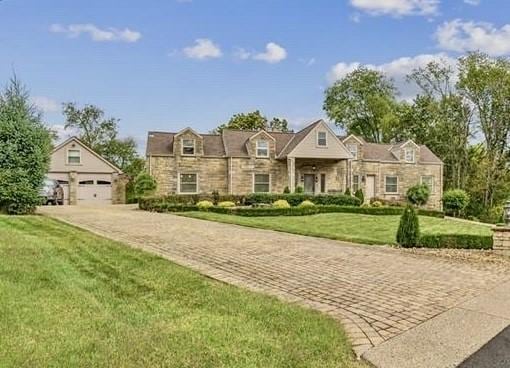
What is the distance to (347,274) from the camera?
6.86m

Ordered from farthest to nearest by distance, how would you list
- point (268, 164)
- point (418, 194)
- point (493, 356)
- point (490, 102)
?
point (490, 102) → point (418, 194) → point (268, 164) → point (493, 356)

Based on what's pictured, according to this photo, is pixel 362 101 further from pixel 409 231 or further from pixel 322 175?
pixel 409 231

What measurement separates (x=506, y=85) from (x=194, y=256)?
3397cm

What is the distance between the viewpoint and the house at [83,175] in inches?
1219

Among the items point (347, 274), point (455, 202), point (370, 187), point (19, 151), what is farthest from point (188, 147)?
point (347, 274)

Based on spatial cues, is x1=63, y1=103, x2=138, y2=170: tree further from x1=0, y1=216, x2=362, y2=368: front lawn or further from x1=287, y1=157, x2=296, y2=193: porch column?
x1=0, y1=216, x2=362, y2=368: front lawn

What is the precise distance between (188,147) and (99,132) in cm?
1945

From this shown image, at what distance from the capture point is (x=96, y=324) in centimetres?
396

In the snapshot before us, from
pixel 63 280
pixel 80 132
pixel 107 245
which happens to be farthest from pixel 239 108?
pixel 63 280

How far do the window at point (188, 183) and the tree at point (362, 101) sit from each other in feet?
84.9

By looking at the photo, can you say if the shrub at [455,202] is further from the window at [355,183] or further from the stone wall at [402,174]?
the window at [355,183]

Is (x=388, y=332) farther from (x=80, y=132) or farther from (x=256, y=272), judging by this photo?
(x=80, y=132)

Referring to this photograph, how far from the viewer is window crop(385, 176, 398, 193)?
1332 inches

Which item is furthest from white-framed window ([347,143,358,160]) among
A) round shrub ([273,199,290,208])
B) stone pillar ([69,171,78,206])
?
stone pillar ([69,171,78,206])
